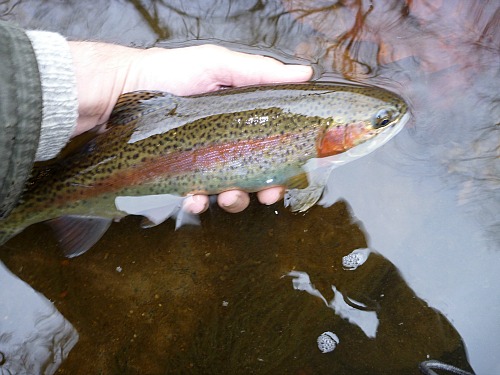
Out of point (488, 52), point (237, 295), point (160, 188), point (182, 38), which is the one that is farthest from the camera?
point (182, 38)

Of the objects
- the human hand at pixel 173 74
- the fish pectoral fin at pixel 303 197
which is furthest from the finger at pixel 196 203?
the fish pectoral fin at pixel 303 197

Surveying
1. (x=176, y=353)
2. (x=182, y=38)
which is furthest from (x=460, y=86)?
(x=176, y=353)

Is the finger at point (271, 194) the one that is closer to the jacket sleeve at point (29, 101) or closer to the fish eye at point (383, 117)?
the fish eye at point (383, 117)

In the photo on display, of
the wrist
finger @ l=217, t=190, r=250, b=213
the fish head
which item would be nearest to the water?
finger @ l=217, t=190, r=250, b=213

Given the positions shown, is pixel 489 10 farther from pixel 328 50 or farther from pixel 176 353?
pixel 176 353

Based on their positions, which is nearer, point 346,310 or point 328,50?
point 346,310

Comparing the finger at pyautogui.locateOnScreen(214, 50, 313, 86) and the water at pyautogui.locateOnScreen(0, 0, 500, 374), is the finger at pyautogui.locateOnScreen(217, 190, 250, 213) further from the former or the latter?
the finger at pyautogui.locateOnScreen(214, 50, 313, 86)
